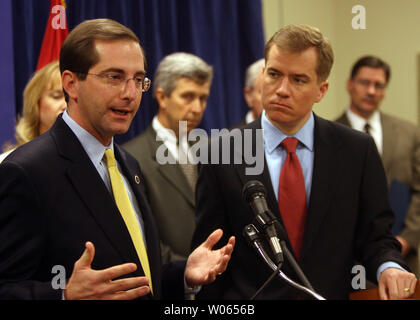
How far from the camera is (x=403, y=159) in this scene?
3605 millimetres

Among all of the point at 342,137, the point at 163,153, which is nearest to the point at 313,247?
the point at 342,137

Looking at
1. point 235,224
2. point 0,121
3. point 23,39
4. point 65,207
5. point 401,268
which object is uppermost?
point 23,39

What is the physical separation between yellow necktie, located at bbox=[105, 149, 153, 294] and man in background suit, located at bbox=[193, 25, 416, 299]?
377 millimetres

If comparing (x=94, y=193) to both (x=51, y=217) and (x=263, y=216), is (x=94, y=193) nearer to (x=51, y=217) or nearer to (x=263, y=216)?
(x=51, y=217)

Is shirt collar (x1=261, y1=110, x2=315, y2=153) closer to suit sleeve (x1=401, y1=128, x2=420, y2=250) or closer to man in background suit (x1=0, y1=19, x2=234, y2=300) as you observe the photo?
man in background suit (x1=0, y1=19, x2=234, y2=300)

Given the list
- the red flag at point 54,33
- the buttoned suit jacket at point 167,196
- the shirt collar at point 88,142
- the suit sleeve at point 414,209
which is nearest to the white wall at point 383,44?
the suit sleeve at point 414,209

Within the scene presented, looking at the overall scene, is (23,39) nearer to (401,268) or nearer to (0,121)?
(0,121)

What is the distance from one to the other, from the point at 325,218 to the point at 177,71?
5.20 ft

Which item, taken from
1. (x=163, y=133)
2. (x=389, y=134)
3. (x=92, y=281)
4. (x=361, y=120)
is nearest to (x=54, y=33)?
(x=163, y=133)

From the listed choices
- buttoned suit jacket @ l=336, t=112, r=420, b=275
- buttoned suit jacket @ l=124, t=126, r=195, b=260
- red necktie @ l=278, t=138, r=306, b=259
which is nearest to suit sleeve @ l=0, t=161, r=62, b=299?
red necktie @ l=278, t=138, r=306, b=259

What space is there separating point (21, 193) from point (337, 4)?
2.29 m

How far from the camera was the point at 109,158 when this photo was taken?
176 cm

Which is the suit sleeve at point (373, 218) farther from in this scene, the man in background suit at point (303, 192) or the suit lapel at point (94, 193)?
the suit lapel at point (94, 193)

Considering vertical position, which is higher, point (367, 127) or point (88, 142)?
point (88, 142)
